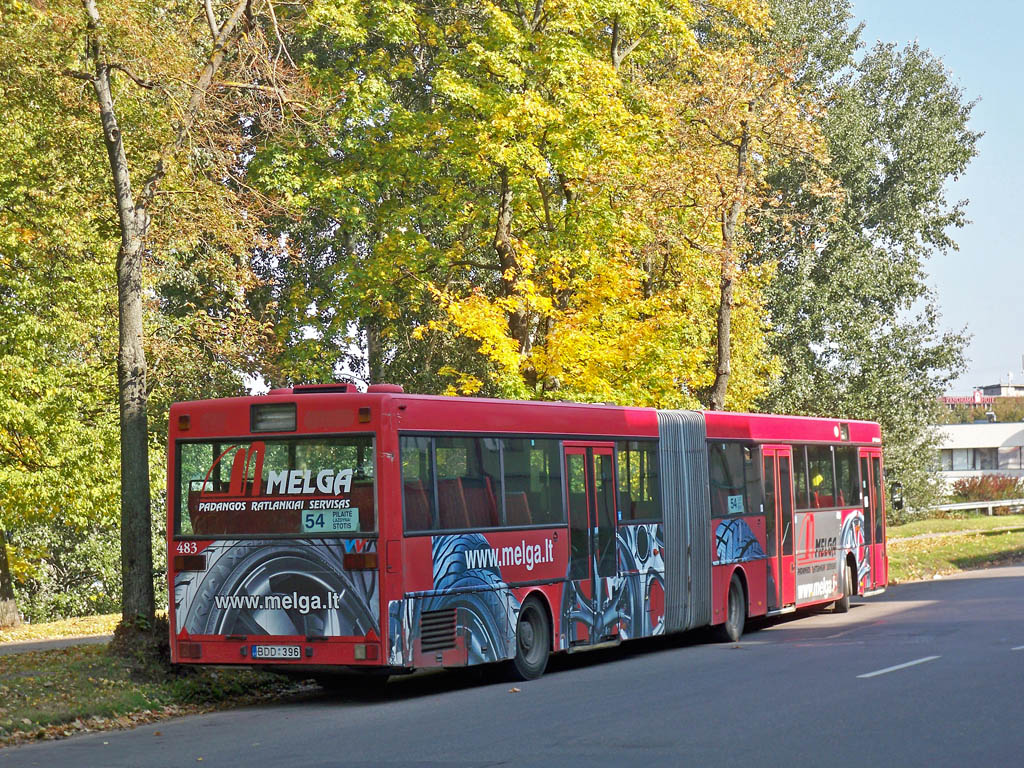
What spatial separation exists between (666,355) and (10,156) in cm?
1322

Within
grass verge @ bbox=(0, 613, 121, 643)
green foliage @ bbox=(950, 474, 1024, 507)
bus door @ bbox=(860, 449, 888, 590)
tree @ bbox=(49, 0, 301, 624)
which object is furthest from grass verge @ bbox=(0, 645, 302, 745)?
green foliage @ bbox=(950, 474, 1024, 507)

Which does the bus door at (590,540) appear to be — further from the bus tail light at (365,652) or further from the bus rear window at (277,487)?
the bus rear window at (277,487)

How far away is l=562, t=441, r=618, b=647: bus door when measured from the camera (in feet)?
55.3

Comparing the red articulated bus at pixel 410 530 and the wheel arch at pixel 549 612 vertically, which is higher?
the red articulated bus at pixel 410 530

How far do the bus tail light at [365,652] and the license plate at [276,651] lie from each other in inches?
24.2

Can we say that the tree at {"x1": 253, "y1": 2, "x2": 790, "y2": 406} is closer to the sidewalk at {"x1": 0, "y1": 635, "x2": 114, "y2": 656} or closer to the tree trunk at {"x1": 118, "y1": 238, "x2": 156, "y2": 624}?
the sidewalk at {"x1": 0, "y1": 635, "x2": 114, "y2": 656}

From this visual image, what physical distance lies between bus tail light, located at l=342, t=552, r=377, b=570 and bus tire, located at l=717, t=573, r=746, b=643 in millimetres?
8274

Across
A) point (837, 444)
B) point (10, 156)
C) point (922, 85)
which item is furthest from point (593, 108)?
point (922, 85)

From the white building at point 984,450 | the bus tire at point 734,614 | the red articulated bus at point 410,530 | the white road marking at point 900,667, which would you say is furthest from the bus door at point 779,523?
the white building at point 984,450

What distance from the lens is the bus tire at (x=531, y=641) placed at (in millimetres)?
15648

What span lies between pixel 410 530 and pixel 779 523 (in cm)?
983

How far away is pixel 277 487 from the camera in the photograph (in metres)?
14.1

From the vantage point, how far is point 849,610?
25188 millimetres

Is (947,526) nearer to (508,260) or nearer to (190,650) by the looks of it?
(508,260)
